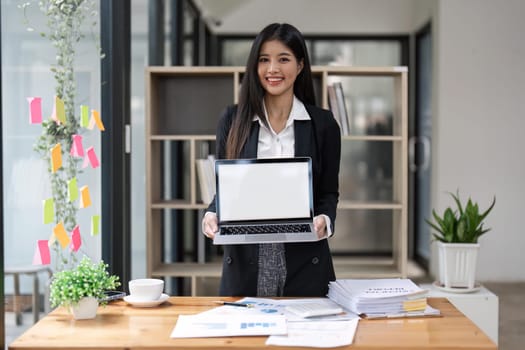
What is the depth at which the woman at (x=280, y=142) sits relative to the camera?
7.36ft

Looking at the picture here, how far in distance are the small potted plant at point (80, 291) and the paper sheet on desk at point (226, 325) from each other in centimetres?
22

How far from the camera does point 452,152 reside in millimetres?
5797

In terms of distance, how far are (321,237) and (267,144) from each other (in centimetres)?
38

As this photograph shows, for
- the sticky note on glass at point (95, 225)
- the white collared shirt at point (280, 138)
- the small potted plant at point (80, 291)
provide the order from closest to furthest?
the small potted plant at point (80, 291) → the white collared shirt at point (280, 138) → the sticky note on glass at point (95, 225)

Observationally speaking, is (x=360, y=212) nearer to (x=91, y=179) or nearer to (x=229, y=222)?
(x=91, y=179)

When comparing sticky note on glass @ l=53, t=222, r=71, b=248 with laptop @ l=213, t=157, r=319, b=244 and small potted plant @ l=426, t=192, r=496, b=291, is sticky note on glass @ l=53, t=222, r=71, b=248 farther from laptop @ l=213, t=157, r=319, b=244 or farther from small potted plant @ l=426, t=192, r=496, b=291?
small potted plant @ l=426, t=192, r=496, b=291

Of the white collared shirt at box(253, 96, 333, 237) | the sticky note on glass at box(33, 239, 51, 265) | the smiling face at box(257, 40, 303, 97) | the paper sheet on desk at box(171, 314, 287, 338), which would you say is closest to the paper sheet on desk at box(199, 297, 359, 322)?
the paper sheet on desk at box(171, 314, 287, 338)

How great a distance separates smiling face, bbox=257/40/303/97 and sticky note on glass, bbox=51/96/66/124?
74 cm

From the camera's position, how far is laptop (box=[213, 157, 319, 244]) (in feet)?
7.07

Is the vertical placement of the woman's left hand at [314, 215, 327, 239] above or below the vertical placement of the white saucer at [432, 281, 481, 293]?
above

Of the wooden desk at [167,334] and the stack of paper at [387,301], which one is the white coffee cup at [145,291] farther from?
the stack of paper at [387,301]

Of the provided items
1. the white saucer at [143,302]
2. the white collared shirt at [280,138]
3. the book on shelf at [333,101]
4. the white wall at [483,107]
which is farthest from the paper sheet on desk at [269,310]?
the white wall at [483,107]

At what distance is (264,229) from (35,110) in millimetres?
854

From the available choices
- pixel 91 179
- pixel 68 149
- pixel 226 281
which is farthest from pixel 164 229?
pixel 226 281
